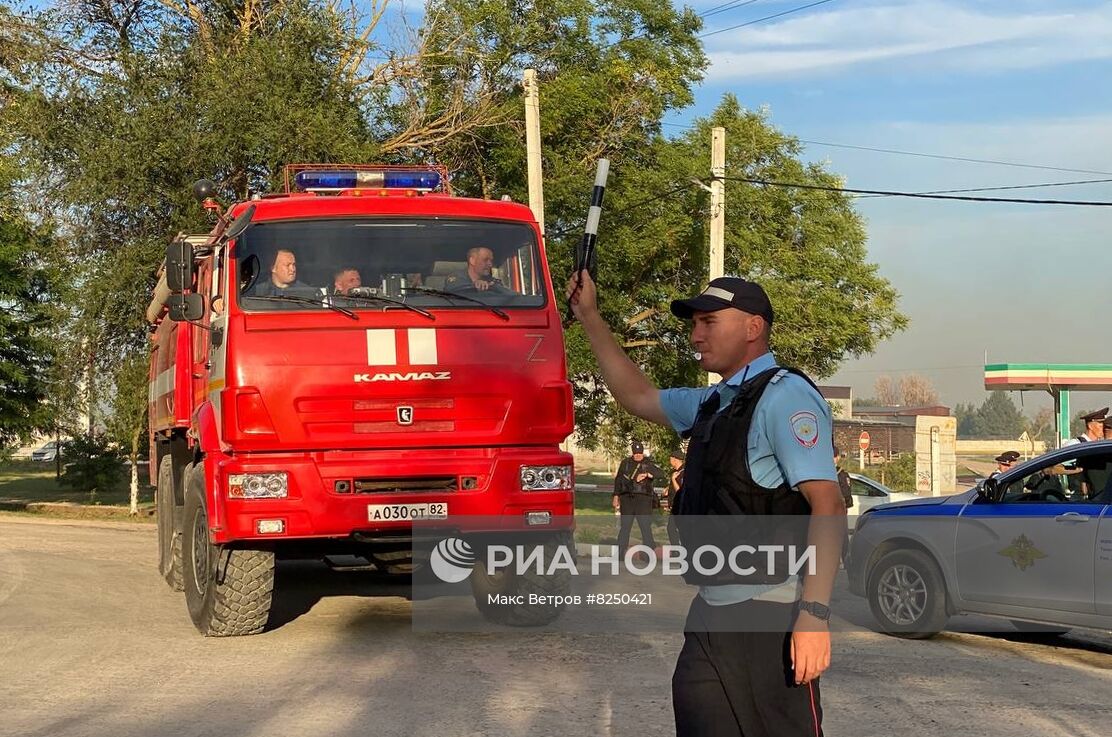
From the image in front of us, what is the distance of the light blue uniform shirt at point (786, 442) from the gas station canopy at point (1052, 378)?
40.8 meters

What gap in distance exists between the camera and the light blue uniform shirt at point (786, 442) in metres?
3.99

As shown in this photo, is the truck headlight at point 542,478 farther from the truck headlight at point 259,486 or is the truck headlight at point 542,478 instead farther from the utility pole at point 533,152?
the utility pole at point 533,152

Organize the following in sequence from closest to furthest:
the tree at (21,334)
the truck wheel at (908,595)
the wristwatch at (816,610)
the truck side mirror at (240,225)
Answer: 1. the wristwatch at (816,610)
2. the truck side mirror at (240,225)
3. the truck wheel at (908,595)
4. the tree at (21,334)

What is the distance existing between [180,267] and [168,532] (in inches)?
159

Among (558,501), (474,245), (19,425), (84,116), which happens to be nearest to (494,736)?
(558,501)

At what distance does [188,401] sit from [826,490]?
8.43 meters

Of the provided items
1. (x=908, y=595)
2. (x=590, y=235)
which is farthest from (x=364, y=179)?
(x=590, y=235)

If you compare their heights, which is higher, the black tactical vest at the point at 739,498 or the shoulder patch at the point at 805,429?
the shoulder patch at the point at 805,429

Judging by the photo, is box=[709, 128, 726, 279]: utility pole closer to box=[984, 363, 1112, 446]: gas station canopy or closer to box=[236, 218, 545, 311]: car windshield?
box=[236, 218, 545, 311]: car windshield

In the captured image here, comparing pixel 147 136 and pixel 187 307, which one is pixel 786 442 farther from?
pixel 147 136

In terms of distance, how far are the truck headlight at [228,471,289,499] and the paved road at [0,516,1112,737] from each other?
1.09m

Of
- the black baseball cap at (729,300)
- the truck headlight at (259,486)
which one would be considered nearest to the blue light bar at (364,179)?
the truck headlight at (259,486)

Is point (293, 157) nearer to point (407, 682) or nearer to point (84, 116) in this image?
point (84, 116)

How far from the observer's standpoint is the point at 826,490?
3.96 metres
